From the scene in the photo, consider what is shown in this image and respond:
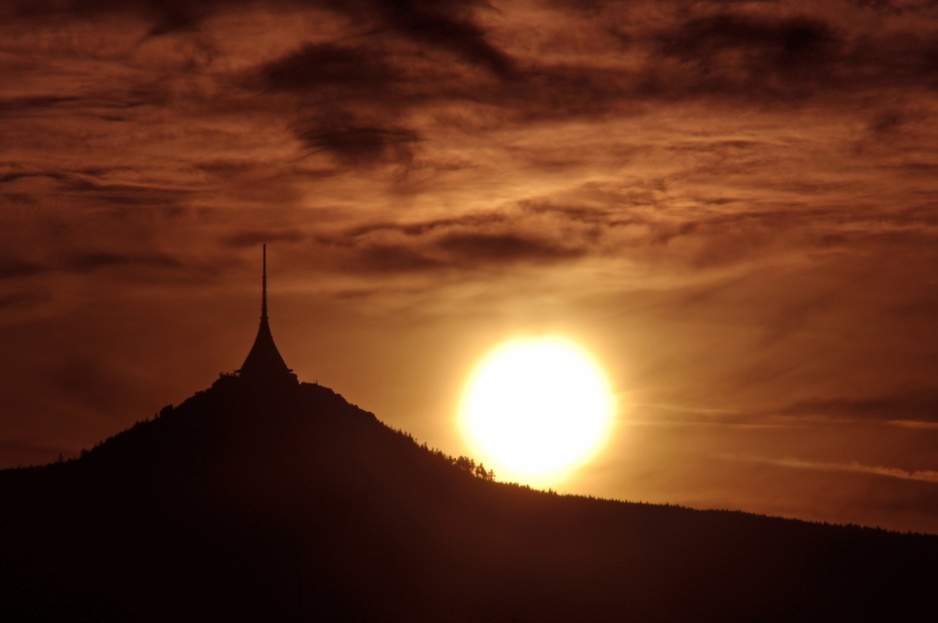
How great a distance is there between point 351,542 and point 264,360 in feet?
66.8

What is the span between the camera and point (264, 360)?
141 m

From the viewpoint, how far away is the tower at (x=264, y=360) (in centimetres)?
13938

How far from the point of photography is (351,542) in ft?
460

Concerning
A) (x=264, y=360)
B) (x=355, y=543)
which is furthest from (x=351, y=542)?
(x=264, y=360)

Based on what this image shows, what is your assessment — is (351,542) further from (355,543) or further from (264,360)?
(264,360)

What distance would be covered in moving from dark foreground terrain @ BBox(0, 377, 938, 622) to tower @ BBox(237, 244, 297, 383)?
2.01 m

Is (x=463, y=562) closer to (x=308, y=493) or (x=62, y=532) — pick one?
(x=308, y=493)

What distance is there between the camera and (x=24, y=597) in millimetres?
119312

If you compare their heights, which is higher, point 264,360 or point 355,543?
point 264,360

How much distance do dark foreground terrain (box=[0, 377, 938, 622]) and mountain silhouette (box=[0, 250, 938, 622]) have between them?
207mm

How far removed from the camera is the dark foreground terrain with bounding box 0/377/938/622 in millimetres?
128375

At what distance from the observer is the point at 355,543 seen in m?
140

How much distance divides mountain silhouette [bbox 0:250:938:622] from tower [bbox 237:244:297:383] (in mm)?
278

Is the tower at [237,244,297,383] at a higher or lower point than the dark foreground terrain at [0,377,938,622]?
higher
